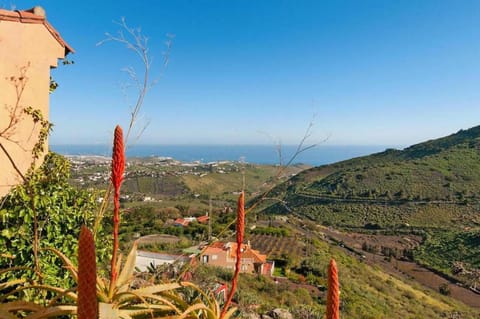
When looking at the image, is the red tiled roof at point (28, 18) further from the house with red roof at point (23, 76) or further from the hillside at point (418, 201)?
the hillside at point (418, 201)

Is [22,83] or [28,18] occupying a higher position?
[28,18]

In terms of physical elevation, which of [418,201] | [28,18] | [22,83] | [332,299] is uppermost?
[28,18]

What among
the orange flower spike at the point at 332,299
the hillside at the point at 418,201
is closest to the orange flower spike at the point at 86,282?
the orange flower spike at the point at 332,299

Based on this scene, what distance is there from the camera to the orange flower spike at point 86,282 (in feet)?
2.10

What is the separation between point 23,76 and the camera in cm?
424

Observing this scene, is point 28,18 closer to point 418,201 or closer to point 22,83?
point 22,83

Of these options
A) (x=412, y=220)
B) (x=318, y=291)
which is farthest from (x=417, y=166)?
(x=318, y=291)

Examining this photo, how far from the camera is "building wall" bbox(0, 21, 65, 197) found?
163 inches

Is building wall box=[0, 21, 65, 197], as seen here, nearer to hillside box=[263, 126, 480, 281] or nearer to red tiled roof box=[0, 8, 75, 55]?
red tiled roof box=[0, 8, 75, 55]

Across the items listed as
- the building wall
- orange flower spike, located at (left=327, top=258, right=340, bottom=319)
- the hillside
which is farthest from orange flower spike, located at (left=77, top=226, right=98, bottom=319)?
the hillside

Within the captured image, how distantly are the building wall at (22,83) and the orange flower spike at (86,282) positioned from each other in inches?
150

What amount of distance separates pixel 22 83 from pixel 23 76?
11 centimetres

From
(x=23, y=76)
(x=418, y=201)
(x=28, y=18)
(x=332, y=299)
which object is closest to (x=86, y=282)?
(x=332, y=299)

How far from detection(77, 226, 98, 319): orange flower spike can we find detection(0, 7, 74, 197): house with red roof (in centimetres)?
381
